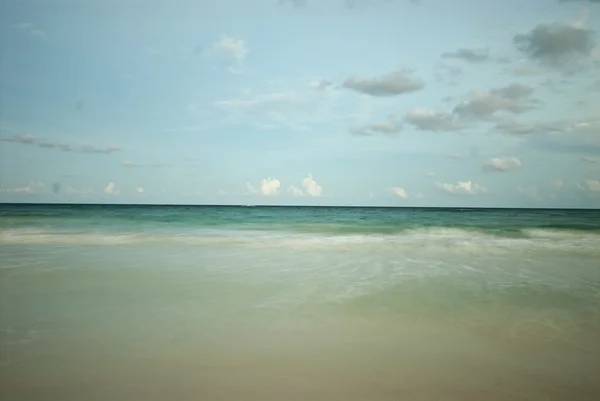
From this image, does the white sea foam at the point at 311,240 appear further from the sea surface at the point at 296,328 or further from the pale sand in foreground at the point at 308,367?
the pale sand in foreground at the point at 308,367

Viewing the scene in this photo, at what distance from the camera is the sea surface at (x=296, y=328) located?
7.13 feet

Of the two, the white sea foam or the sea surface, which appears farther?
the white sea foam

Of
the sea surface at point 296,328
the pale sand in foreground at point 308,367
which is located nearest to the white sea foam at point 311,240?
the sea surface at point 296,328

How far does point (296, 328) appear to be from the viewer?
2.88m

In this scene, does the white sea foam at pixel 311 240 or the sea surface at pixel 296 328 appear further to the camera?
the white sea foam at pixel 311 240

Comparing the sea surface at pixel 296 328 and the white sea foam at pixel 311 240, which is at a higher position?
the white sea foam at pixel 311 240

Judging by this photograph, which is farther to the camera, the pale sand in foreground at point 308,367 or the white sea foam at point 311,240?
the white sea foam at point 311,240

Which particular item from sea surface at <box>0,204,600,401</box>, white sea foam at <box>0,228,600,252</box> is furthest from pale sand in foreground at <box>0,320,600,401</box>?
white sea foam at <box>0,228,600,252</box>

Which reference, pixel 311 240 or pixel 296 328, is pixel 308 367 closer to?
pixel 296 328

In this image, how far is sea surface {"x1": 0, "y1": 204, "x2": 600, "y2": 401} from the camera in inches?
85.6

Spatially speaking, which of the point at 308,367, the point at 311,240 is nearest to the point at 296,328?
the point at 308,367

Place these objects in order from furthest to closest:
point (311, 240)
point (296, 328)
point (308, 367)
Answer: point (311, 240) → point (296, 328) → point (308, 367)

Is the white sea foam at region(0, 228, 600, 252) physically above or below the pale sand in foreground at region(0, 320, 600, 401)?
above

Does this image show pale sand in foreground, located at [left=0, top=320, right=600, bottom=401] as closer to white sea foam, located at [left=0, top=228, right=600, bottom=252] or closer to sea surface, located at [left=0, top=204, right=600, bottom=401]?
sea surface, located at [left=0, top=204, right=600, bottom=401]
